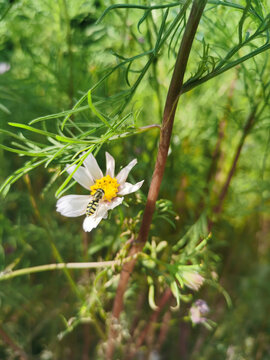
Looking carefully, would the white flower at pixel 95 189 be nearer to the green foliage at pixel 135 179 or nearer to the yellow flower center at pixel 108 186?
the yellow flower center at pixel 108 186

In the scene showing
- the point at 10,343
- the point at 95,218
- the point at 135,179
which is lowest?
the point at 10,343

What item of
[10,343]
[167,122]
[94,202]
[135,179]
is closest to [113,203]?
[94,202]

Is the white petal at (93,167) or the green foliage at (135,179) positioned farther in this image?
the green foliage at (135,179)

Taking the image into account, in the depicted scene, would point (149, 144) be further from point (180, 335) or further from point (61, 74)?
point (180, 335)

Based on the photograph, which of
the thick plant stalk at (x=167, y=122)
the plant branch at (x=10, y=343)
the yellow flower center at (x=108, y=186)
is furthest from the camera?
the plant branch at (x=10, y=343)

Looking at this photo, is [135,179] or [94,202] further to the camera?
[135,179]

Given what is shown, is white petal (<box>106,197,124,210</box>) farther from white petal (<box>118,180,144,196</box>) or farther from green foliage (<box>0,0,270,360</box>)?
green foliage (<box>0,0,270,360</box>)

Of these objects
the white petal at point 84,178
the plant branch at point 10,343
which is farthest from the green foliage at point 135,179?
the white petal at point 84,178

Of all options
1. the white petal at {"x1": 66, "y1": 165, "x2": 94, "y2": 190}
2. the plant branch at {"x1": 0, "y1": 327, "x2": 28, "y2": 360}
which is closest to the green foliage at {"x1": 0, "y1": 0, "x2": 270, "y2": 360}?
the plant branch at {"x1": 0, "y1": 327, "x2": 28, "y2": 360}

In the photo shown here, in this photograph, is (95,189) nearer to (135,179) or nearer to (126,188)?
(126,188)
